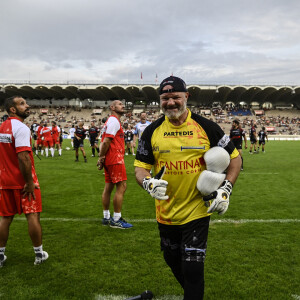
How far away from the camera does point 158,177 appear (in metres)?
2.61

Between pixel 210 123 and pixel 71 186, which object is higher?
pixel 210 123

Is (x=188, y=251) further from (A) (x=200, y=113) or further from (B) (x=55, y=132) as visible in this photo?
(A) (x=200, y=113)

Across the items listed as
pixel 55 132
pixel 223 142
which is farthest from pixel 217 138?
pixel 55 132

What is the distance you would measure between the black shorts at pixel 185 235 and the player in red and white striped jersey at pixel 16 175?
193 centimetres

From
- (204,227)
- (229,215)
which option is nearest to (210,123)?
(204,227)

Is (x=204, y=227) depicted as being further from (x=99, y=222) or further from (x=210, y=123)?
(x=99, y=222)

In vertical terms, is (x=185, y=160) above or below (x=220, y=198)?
above

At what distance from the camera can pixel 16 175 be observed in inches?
149

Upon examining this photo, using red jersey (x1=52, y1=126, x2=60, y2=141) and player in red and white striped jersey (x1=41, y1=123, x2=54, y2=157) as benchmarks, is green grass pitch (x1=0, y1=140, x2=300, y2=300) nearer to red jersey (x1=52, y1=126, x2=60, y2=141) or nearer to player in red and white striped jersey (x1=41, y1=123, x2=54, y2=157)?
player in red and white striped jersey (x1=41, y1=123, x2=54, y2=157)

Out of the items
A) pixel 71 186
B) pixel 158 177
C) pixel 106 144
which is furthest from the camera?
pixel 71 186

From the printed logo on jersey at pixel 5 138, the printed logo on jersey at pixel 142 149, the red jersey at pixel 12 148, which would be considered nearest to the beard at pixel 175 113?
the printed logo on jersey at pixel 142 149

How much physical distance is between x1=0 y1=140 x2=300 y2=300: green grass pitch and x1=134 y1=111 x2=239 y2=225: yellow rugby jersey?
3.75 ft

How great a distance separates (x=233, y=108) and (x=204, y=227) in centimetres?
7301

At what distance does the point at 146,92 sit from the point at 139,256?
214 ft
